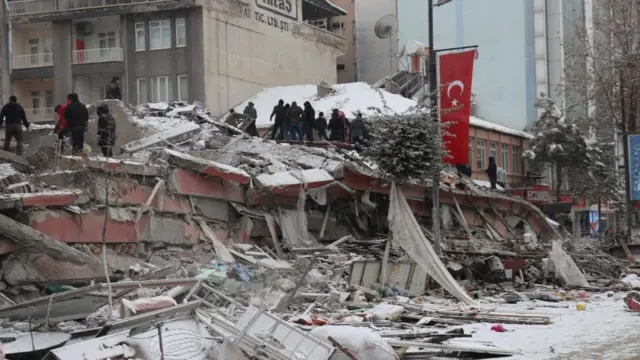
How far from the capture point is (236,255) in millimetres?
21078

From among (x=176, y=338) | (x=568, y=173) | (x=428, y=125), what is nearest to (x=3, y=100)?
(x=428, y=125)

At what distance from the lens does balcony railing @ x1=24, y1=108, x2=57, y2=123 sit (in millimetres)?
51719

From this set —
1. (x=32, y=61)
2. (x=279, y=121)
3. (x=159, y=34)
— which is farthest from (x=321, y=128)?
(x=32, y=61)

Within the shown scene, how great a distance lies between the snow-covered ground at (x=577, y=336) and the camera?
508 inches

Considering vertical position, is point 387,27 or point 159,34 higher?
point 387,27

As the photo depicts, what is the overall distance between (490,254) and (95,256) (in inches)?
424

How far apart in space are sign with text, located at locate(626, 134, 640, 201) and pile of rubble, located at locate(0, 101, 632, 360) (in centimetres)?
370

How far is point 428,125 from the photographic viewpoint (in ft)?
75.4

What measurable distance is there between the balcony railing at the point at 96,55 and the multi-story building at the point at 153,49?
2.0 inches

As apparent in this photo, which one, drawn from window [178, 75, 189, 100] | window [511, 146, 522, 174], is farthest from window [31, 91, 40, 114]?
window [511, 146, 522, 174]

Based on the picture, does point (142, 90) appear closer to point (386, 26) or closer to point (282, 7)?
point (282, 7)

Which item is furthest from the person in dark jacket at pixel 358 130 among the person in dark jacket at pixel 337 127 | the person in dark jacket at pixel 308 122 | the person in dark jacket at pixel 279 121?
the person in dark jacket at pixel 279 121

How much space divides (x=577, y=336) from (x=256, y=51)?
124ft

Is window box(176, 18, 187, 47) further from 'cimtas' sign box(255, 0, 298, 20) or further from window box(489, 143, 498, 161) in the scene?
window box(489, 143, 498, 161)
